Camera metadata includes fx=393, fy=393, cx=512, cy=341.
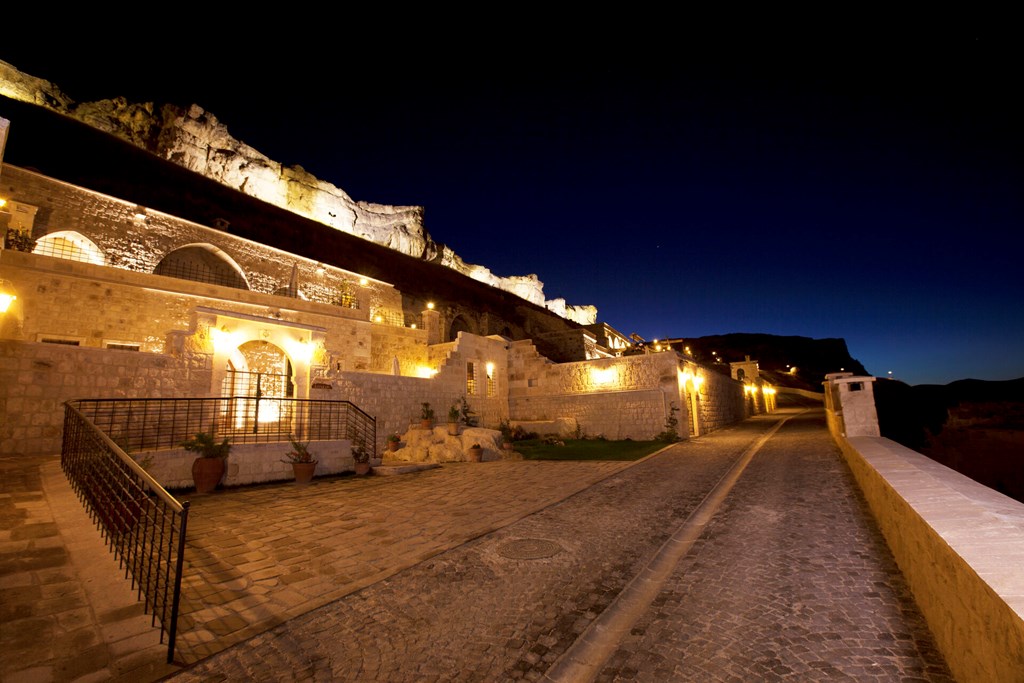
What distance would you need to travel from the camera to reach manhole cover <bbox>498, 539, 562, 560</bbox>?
182 inches

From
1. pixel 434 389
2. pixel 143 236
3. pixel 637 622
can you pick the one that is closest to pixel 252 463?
pixel 434 389

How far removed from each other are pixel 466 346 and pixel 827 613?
16419mm

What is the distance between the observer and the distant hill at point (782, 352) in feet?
255

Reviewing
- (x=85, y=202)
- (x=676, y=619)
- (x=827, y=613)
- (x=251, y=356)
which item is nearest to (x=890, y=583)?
(x=827, y=613)

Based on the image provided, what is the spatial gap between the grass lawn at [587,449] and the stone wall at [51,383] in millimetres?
10867

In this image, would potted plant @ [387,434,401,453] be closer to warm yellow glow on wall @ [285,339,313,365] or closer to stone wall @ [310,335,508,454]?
stone wall @ [310,335,508,454]

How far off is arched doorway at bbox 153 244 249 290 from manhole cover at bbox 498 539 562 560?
713 inches

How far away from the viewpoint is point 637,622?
10.7 ft

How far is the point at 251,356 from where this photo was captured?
650 inches

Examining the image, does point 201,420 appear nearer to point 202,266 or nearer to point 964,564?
point 964,564

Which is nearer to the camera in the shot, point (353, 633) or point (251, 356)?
point (353, 633)

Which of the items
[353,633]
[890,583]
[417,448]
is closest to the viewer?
[353,633]

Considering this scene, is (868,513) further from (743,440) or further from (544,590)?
(743,440)

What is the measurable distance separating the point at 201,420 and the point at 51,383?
2918 millimetres
